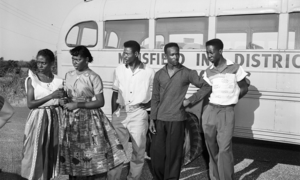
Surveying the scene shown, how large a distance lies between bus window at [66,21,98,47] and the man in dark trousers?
7.34 feet

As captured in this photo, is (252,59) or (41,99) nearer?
(41,99)

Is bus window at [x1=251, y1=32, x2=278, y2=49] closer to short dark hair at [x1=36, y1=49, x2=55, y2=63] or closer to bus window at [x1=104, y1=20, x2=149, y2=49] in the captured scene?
bus window at [x1=104, y1=20, x2=149, y2=49]

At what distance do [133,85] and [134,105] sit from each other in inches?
8.9

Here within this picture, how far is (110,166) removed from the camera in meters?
3.32

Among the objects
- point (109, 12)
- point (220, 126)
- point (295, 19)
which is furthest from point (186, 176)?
point (109, 12)

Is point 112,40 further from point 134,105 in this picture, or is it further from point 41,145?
point 41,145

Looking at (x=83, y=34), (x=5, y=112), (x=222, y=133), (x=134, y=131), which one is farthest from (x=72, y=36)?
(x=5, y=112)

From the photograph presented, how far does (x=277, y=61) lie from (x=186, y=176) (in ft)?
6.47

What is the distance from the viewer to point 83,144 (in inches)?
127

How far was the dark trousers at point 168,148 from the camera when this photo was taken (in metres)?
3.53

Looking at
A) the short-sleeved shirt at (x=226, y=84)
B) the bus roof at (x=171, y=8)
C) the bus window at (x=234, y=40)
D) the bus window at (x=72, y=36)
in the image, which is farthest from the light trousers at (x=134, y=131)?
the bus window at (x=72, y=36)

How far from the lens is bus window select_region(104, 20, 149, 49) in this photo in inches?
200

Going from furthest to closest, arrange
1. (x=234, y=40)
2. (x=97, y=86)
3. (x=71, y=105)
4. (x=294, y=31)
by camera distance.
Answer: (x=234, y=40)
(x=294, y=31)
(x=97, y=86)
(x=71, y=105)

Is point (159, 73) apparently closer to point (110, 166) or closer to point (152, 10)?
point (110, 166)
